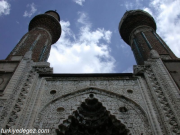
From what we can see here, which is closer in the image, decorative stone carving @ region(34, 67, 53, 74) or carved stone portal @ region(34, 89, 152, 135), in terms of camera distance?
carved stone portal @ region(34, 89, 152, 135)

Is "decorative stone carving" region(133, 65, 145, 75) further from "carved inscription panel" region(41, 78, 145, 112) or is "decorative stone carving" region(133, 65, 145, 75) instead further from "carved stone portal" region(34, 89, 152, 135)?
"carved stone portal" region(34, 89, 152, 135)

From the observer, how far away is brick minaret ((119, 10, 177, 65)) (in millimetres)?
9484

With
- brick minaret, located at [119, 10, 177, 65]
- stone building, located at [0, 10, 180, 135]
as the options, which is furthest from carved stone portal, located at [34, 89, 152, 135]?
brick minaret, located at [119, 10, 177, 65]

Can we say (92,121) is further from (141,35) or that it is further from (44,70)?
(141,35)

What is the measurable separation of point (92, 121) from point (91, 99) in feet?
1.96

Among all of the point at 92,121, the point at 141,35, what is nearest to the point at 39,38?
the point at 141,35

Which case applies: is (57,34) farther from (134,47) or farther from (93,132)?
(93,132)

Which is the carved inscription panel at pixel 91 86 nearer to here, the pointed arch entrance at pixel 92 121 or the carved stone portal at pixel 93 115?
the carved stone portal at pixel 93 115

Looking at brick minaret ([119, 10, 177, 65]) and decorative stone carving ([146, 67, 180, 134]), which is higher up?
brick minaret ([119, 10, 177, 65])

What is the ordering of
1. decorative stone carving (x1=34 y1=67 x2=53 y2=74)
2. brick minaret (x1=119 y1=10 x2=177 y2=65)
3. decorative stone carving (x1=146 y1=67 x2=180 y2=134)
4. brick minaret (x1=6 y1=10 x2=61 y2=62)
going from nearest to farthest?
decorative stone carving (x1=146 y1=67 x2=180 y2=134)
decorative stone carving (x1=34 y1=67 x2=53 y2=74)
brick minaret (x1=6 y1=10 x2=61 y2=62)
brick minaret (x1=119 y1=10 x2=177 y2=65)

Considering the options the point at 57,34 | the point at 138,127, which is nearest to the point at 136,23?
the point at 57,34

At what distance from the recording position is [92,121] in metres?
6.15

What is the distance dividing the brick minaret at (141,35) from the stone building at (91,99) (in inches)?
53.2

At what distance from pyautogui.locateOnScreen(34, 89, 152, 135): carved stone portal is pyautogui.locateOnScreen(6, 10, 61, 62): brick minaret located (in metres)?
3.06
